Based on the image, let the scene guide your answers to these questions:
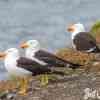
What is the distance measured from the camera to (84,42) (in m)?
13.5

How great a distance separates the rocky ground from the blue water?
16.2 ft

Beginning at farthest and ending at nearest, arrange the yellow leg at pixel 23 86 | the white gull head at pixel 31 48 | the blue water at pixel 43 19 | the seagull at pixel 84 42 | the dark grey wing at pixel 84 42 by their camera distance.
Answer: the blue water at pixel 43 19 → the dark grey wing at pixel 84 42 → the seagull at pixel 84 42 → the white gull head at pixel 31 48 → the yellow leg at pixel 23 86

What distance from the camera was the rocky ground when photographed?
10.9m

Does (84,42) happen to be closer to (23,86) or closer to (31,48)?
(31,48)

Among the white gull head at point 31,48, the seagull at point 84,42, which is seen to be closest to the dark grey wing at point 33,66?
the white gull head at point 31,48

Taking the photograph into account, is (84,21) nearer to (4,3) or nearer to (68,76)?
(4,3)

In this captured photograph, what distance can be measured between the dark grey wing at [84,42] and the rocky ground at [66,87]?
0.82 meters

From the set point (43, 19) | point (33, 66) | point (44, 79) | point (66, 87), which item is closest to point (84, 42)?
point (44, 79)

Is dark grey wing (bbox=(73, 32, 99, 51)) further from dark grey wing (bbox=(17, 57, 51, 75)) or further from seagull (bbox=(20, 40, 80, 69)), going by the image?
dark grey wing (bbox=(17, 57, 51, 75))

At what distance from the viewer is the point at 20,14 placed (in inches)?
933

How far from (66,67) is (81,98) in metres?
1.20

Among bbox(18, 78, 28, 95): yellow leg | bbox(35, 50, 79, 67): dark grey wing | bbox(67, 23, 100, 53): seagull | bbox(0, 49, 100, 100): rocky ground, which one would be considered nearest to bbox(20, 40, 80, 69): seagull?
bbox(35, 50, 79, 67): dark grey wing

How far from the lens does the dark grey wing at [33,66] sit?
11547 mm

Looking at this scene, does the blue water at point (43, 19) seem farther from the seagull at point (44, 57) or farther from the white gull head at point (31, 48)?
the seagull at point (44, 57)
